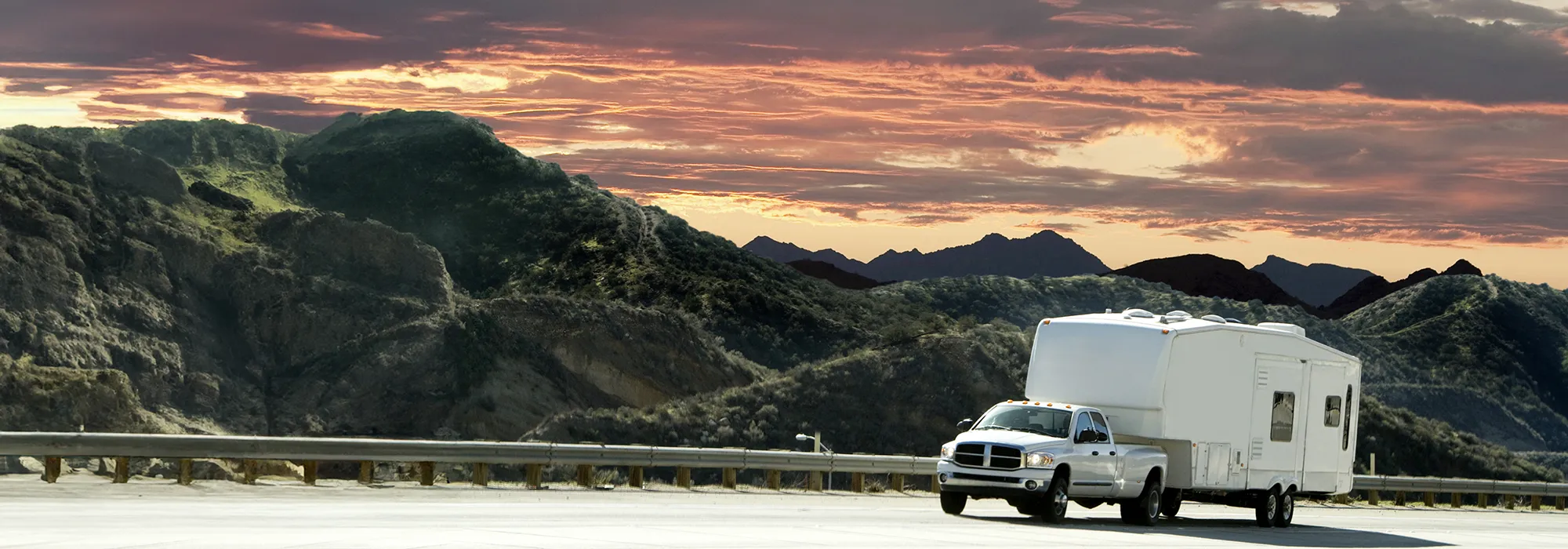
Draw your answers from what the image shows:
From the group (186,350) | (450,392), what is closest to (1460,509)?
(450,392)

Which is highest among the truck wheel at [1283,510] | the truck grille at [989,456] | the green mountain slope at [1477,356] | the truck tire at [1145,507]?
the truck grille at [989,456]

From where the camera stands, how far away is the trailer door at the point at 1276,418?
24047 mm

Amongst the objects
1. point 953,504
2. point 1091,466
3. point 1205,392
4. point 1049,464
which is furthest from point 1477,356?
point 1049,464

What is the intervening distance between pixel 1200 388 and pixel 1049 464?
302 cm

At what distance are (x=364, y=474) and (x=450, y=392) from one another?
38173 mm

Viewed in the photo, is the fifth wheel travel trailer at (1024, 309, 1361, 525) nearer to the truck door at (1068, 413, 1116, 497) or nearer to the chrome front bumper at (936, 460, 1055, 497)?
the truck door at (1068, 413, 1116, 497)

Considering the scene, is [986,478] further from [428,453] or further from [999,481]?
[428,453]

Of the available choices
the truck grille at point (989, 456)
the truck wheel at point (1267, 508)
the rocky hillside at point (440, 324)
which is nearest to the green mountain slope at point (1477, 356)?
the rocky hillside at point (440, 324)

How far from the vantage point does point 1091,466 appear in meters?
21.7

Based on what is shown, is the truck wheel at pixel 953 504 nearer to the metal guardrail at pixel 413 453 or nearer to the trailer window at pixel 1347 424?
the metal guardrail at pixel 413 453

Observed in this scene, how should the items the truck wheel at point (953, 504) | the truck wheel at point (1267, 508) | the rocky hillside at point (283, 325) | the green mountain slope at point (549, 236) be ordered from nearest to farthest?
the truck wheel at point (953, 504), the truck wheel at point (1267, 508), the rocky hillside at point (283, 325), the green mountain slope at point (549, 236)

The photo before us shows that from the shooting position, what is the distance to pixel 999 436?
2180 centimetres

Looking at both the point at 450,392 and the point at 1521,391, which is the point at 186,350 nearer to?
the point at 450,392

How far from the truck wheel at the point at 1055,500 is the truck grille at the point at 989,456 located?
0.56 m
